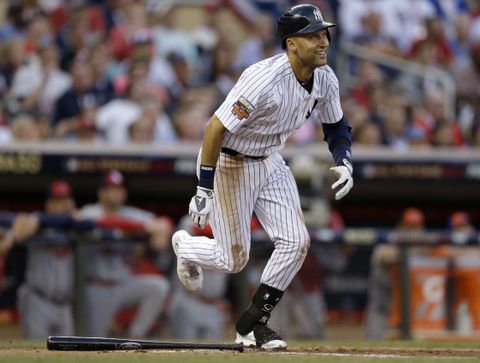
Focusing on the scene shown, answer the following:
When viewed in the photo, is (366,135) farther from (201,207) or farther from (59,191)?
(201,207)

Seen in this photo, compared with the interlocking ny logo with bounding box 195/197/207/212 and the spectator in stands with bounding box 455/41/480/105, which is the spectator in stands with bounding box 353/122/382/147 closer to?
the spectator in stands with bounding box 455/41/480/105

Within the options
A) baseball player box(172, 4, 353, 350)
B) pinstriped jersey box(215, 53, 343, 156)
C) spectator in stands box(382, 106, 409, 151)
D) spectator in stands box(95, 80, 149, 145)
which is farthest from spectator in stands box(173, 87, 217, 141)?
pinstriped jersey box(215, 53, 343, 156)

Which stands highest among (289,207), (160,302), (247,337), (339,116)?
(339,116)

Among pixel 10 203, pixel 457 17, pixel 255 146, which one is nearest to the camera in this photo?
pixel 255 146

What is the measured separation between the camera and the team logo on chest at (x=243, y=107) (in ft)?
19.9

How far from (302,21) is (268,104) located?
48 cm

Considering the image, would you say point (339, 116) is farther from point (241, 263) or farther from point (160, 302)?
point (160, 302)

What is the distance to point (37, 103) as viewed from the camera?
36.6 feet

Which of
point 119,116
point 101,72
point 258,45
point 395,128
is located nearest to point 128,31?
point 101,72

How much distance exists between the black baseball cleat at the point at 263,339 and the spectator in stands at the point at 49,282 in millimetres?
3192

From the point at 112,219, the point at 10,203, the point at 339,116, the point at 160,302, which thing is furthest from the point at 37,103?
the point at 339,116

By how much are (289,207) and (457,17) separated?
27.5 ft

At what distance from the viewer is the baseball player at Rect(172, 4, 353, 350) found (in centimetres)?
617

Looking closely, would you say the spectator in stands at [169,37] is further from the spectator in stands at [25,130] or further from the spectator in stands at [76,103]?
the spectator in stands at [25,130]
